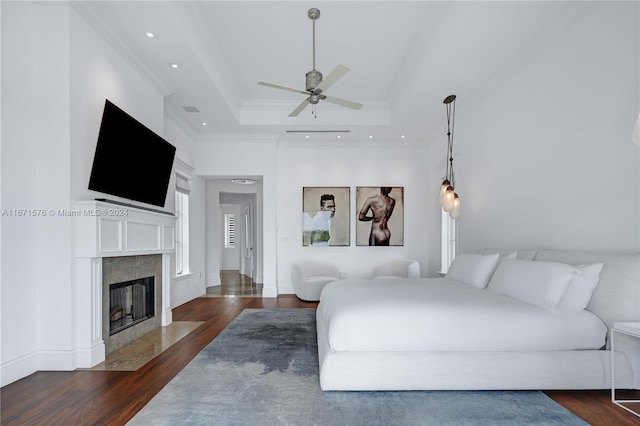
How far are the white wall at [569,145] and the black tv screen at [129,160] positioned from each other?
12.6ft

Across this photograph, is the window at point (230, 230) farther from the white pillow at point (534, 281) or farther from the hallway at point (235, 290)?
the white pillow at point (534, 281)

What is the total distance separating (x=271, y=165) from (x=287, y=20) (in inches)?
119

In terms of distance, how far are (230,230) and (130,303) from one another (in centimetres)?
798

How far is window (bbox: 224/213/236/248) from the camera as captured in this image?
37.0 feet

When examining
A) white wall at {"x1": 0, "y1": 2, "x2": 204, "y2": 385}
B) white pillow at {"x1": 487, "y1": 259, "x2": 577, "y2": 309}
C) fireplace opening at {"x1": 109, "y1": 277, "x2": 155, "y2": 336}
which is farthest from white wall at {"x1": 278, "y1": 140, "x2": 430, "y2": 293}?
white wall at {"x1": 0, "y1": 2, "x2": 204, "y2": 385}

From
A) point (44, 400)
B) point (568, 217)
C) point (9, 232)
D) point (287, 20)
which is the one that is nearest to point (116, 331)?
point (44, 400)

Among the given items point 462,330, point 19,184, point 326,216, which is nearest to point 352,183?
point 326,216

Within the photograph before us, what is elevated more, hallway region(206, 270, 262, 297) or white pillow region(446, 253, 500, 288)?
white pillow region(446, 253, 500, 288)

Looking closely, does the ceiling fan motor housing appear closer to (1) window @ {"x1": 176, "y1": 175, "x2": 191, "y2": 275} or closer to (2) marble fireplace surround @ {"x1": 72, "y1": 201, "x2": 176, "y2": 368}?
(2) marble fireplace surround @ {"x1": 72, "y1": 201, "x2": 176, "y2": 368}

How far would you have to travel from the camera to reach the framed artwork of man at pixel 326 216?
6270 millimetres

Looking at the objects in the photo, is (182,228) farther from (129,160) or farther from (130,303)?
(129,160)

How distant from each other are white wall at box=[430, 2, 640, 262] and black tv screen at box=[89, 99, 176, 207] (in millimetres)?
3835

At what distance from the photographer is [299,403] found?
206cm

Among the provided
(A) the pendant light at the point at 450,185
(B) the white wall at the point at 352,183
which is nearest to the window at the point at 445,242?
(B) the white wall at the point at 352,183
